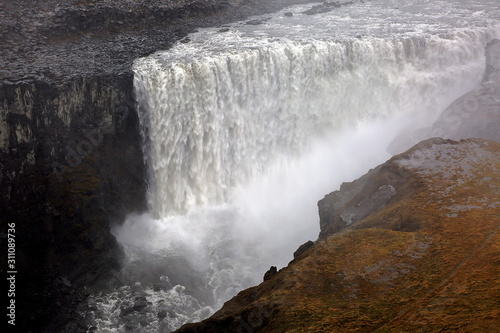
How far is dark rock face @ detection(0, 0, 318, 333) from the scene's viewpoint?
14094 mm

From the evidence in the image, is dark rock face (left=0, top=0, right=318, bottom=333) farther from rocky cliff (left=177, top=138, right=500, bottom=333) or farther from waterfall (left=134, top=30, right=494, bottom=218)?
rocky cliff (left=177, top=138, right=500, bottom=333)

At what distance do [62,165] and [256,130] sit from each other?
8.22 m

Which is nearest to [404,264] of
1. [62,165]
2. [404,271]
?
[404,271]

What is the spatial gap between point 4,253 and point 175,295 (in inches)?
208

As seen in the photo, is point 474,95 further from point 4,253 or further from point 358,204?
point 4,253

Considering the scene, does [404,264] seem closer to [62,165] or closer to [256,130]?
[62,165]

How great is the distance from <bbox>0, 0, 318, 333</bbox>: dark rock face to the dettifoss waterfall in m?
0.78

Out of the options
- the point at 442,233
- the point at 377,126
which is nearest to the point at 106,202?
the point at 442,233

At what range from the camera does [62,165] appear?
15.1 meters

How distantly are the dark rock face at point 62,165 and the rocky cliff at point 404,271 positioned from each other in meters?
7.71

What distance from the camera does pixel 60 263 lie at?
1488cm

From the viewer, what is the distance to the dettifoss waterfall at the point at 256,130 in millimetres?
15609

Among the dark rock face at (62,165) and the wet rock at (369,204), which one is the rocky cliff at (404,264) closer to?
the wet rock at (369,204)

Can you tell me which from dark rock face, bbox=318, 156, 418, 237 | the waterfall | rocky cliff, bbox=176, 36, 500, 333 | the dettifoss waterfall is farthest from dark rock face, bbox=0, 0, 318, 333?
rocky cliff, bbox=176, 36, 500, 333
